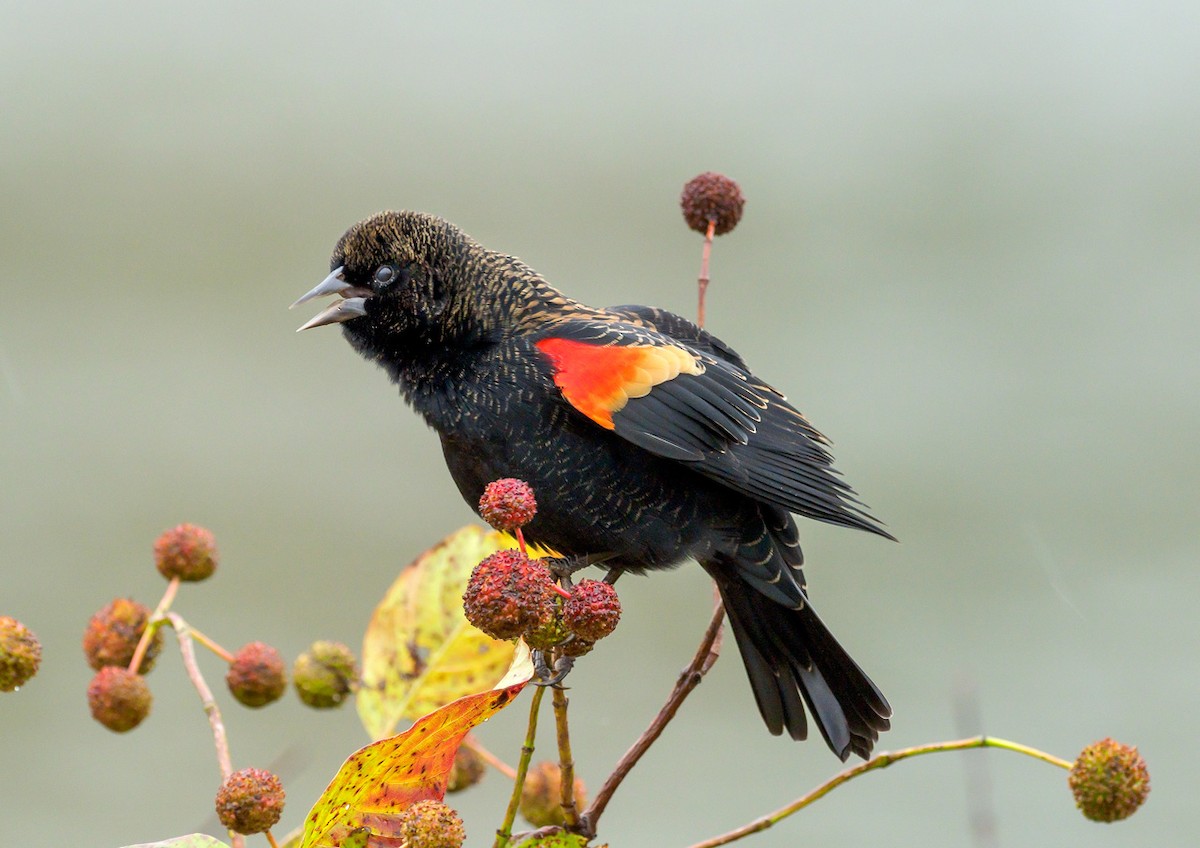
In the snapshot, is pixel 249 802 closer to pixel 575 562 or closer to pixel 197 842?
pixel 197 842

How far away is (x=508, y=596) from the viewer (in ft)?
2.62

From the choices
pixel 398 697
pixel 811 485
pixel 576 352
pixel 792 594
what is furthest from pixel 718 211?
pixel 398 697

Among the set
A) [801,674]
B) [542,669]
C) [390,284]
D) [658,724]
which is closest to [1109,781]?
[658,724]

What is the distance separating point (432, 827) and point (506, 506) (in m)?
0.22

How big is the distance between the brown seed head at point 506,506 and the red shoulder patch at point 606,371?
49 centimetres

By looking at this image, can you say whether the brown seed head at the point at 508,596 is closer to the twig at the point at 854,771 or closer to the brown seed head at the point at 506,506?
the brown seed head at the point at 506,506

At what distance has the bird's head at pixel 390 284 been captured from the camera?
4.82 ft

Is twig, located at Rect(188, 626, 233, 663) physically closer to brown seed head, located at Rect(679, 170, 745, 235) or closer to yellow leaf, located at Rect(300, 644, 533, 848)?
yellow leaf, located at Rect(300, 644, 533, 848)

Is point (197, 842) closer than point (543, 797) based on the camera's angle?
Yes

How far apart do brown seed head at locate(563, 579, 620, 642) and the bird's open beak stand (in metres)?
0.70

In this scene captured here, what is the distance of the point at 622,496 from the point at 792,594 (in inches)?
10.3

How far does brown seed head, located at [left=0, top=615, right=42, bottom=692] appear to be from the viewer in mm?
932

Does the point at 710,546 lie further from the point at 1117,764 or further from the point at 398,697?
the point at 1117,764

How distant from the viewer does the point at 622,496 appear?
1383 mm
